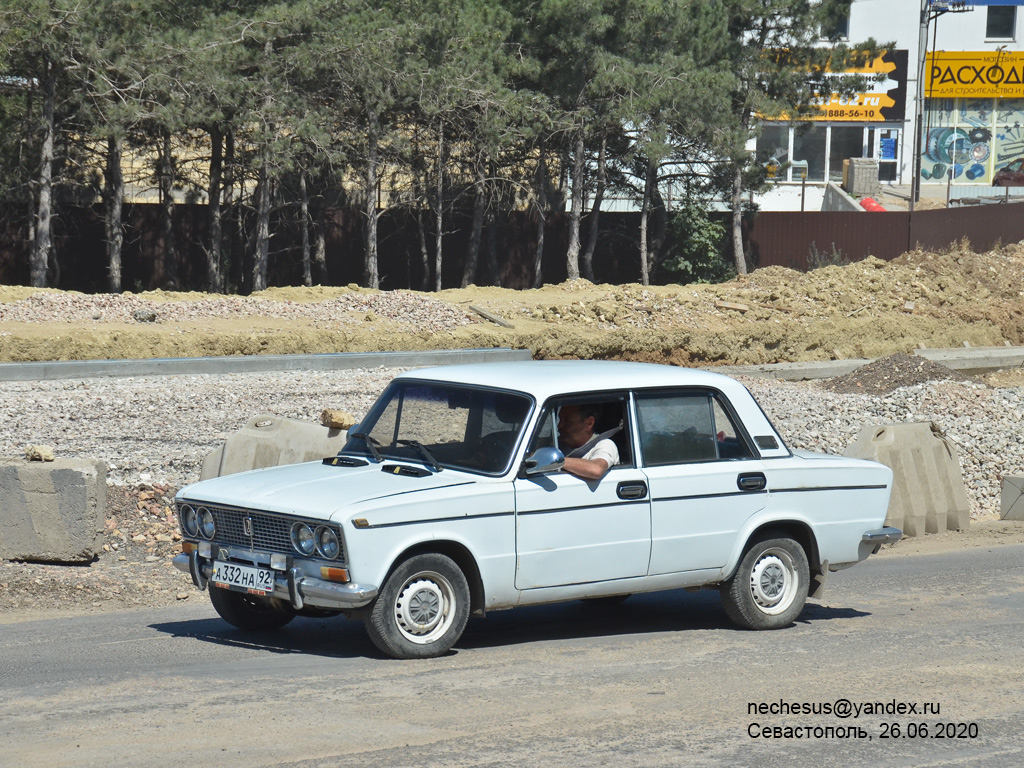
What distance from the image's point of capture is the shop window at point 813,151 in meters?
63.3

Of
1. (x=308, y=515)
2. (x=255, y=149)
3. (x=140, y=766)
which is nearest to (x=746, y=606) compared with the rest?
(x=308, y=515)

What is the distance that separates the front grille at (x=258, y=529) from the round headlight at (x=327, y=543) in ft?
0.08

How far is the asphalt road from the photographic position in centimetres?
548

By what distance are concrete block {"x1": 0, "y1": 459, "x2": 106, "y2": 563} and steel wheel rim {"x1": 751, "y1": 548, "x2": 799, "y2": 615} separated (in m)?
4.79

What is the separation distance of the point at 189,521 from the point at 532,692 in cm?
223

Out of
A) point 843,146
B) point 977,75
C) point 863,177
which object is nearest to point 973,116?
point 977,75

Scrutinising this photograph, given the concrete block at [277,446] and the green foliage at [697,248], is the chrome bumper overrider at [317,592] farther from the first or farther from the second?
the green foliage at [697,248]

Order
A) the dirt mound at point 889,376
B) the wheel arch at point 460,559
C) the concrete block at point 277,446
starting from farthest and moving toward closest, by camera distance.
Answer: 1. the dirt mound at point 889,376
2. the concrete block at point 277,446
3. the wheel arch at point 460,559

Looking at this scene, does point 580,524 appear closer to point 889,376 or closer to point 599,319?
point 889,376

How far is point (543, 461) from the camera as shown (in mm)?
7051

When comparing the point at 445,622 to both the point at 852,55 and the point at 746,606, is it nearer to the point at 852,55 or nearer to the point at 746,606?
the point at 746,606

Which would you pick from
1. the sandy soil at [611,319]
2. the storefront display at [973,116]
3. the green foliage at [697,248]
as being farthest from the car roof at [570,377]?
the storefront display at [973,116]

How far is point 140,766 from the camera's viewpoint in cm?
517

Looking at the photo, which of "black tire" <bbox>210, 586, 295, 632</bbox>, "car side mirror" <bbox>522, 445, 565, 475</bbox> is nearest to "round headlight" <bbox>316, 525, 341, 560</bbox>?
"black tire" <bbox>210, 586, 295, 632</bbox>
